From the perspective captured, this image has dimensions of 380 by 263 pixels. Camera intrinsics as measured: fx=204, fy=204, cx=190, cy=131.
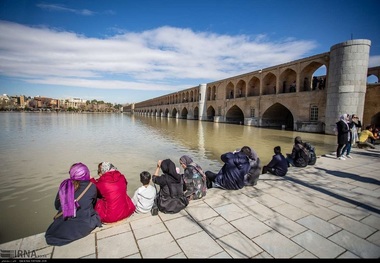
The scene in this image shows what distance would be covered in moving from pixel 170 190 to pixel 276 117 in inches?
887

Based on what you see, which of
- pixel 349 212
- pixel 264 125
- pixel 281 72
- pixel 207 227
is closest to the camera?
pixel 207 227

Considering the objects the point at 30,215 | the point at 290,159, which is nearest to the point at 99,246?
the point at 30,215

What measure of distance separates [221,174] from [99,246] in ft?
7.92

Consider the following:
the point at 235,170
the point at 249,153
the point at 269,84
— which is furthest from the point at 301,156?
the point at 269,84

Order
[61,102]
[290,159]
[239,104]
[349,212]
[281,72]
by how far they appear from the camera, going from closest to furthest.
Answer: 1. [349,212]
2. [290,159]
3. [281,72]
4. [239,104]
5. [61,102]

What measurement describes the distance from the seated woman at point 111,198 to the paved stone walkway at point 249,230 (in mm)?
122

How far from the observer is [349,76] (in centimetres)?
1370

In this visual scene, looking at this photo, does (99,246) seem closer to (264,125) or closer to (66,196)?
(66,196)

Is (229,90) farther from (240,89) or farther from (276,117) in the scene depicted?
(276,117)

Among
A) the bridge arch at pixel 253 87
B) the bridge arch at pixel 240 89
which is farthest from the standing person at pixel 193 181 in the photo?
the bridge arch at pixel 240 89

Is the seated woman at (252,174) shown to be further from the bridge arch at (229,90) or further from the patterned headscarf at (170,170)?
the bridge arch at (229,90)

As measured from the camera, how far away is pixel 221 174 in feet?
13.1

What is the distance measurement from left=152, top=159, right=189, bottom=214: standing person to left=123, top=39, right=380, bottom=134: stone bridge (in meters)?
15.4

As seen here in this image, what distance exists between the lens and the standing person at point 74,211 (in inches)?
89.3
